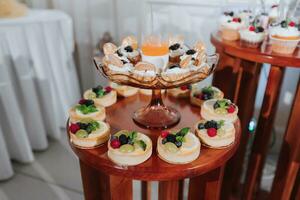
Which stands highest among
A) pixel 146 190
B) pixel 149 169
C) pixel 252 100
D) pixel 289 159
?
pixel 149 169

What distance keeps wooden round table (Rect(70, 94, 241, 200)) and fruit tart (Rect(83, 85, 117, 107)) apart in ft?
0.08

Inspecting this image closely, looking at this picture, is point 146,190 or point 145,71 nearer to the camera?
point 145,71

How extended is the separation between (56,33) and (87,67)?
441mm

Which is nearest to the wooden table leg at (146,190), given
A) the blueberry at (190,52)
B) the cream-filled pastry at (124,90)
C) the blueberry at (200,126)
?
the cream-filled pastry at (124,90)

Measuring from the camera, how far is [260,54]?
43.2 inches

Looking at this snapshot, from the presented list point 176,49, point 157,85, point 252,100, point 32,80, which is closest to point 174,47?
point 176,49

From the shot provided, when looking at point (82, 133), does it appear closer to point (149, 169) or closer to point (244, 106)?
point (149, 169)

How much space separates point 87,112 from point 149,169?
29 cm

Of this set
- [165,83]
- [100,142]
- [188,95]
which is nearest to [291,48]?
[188,95]

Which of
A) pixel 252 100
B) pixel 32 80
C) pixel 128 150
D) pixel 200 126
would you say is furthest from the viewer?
pixel 32 80

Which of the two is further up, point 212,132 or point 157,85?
point 157,85

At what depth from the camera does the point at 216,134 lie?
888mm

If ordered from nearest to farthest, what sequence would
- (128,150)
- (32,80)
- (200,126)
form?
(128,150)
(200,126)
(32,80)

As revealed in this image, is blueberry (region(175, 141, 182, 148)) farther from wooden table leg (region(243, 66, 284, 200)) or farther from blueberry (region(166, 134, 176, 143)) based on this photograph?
wooden table leg (region(243, 66, 284, 200))
